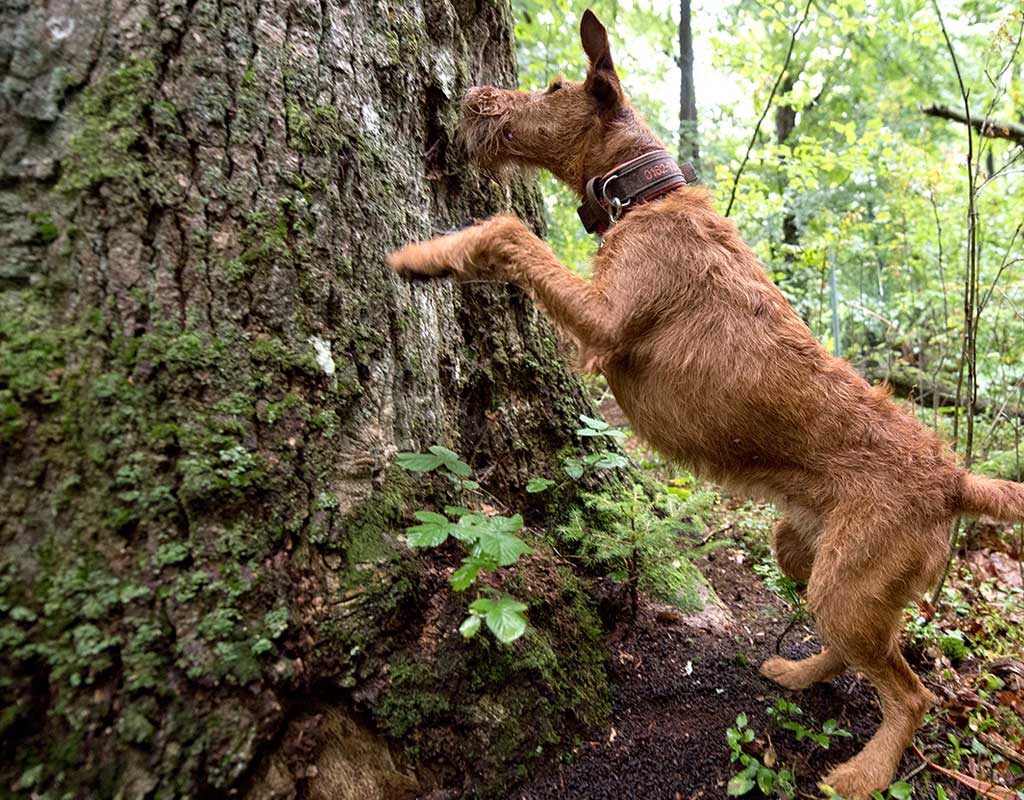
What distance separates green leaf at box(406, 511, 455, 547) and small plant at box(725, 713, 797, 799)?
1494mm

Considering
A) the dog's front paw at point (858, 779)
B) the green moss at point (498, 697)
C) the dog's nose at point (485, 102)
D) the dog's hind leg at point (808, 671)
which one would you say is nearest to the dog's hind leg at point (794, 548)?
the dog's hind leg at point (808, 671)

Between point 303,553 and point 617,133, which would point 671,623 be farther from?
point 617,133

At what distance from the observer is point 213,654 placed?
166cm

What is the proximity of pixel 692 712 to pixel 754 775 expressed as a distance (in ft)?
1.18

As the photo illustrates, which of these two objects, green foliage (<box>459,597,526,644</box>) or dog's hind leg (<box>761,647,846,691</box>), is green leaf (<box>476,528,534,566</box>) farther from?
dog's hind leg (<box>761,647,846,691</box>)

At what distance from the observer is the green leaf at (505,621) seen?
167 cm

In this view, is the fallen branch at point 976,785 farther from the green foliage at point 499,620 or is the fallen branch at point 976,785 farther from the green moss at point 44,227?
the green moss at point 44,227

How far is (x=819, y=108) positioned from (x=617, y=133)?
1319 cm

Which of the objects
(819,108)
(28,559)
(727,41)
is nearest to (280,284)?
(28,559)

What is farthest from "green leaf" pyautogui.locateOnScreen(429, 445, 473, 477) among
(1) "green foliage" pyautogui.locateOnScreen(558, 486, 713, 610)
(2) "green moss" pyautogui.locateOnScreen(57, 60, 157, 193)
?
(2) "green moss" pyautogui.locateOnScreen(57, 60, 157, 193)

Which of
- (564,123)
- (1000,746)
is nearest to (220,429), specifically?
(564,123)

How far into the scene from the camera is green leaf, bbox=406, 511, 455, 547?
73.3 inches

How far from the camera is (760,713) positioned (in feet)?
8.94

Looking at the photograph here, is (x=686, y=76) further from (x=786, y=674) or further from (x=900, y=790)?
(x=900, y=790)
